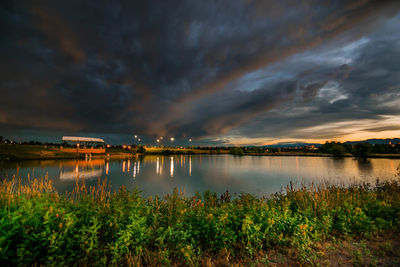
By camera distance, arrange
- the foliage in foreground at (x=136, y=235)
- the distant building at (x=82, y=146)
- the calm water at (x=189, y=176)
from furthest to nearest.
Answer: the distant building at (x=82, y=146) → the calm water at (x=189, y=176) → the foliage in foreground at (x=136, y=235)

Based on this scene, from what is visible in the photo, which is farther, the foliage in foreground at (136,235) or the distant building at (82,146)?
the distant building at (82,146)

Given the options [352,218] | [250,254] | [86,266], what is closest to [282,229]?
[250,254]

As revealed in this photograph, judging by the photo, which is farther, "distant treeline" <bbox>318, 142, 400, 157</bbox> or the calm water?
"distant treeline" <bbox>318, 142, 400, 157</bbox>

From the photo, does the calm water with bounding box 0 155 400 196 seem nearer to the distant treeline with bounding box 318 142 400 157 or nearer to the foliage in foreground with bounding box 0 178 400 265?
the foliage in foreground with bounding box 0 178 400 265

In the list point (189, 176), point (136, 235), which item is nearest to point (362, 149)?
point (189, 176)

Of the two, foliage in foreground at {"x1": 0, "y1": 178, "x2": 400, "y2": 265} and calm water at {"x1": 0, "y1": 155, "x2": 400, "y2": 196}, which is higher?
foliage in foreground at {"x1": 0, "y1": 178, "x2": 400, "y2": 265}

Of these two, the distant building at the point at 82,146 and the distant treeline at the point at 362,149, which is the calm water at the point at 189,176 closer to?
the distant building at the point at 82,146

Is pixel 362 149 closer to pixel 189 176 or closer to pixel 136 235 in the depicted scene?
pixel 189 176

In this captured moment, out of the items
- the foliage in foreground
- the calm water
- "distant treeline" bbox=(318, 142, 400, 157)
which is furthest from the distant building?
"distant treeline" bbox=(318, 142, 400, 157)

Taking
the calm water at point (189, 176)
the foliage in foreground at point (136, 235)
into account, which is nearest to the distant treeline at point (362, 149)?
the calm water at point (189, 176)

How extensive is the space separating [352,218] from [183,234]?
677cm

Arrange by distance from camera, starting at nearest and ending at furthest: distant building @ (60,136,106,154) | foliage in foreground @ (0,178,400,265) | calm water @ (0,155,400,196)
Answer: foliage in foreground @ (0,178,400,265) → calm water @ (0,155,400,196) → distant building @ (60,136,106,154)

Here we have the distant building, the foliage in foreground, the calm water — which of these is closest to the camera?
the foliage in foreground

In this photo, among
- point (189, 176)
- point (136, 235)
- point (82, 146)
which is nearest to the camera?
point (136, 235)
